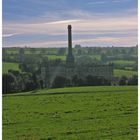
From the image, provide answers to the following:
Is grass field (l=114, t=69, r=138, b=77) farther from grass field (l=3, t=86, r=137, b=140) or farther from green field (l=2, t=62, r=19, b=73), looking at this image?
green field (l=2, t=62, r=19, b=73)

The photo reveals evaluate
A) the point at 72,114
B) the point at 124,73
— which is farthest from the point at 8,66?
the point at 124,73

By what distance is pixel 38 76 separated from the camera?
318 cm

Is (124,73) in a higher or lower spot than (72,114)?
higher

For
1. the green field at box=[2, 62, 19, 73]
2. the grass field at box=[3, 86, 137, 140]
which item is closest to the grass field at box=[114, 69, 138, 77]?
the grass field at box=[3, 86, 137, 140]

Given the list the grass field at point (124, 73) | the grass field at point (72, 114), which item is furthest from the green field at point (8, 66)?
the grass field at point (124, 73)

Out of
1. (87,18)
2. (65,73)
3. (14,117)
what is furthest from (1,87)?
(87,18)

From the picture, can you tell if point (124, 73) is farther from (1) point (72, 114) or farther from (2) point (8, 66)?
(2) point (8, 66)

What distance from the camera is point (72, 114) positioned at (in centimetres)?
318

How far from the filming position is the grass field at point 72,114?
3.13 metres

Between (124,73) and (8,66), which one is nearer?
(8,66)

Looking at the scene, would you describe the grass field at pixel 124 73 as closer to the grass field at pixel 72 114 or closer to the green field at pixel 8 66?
the grass field at pixel 72 114

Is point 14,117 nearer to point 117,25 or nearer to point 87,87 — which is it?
point 87,87

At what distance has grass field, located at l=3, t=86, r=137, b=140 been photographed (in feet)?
10.3

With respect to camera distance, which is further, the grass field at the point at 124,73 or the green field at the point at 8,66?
the grass field at the point at 124,73
